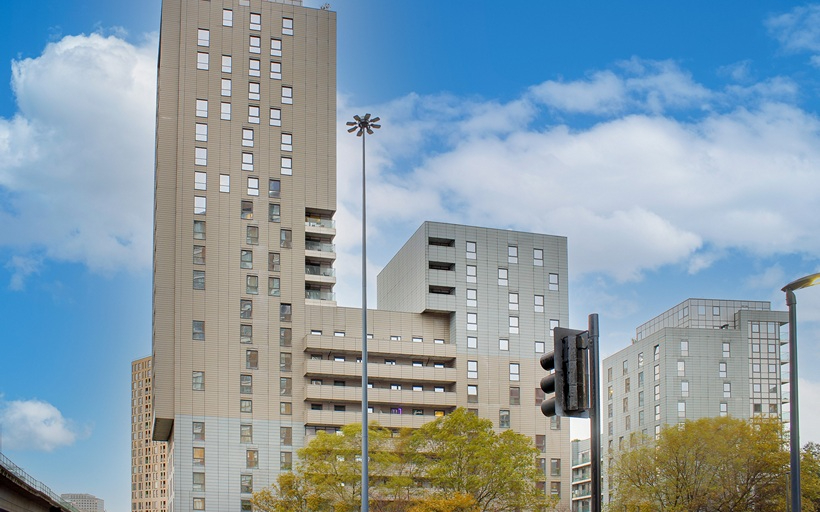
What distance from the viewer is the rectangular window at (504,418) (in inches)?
4306

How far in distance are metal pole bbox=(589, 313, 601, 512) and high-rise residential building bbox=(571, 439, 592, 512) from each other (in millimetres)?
147149

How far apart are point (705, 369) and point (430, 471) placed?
2465 inches

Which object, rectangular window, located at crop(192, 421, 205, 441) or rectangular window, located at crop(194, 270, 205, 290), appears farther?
rectangular window, located at crop(194, 270, 205, 290)

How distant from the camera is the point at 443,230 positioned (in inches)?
4402

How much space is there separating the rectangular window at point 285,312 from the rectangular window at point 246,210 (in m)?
9.64

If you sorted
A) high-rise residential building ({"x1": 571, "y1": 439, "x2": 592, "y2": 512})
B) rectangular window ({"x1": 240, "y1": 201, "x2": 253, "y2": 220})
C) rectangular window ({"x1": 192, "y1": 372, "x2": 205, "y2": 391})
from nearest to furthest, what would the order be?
rectangular window ({"x1": 192, "y1": 372, "x2": 205, "y2": 391})
rectangular window ({"x1": 240, "y1": 201, "x2": 253, "y2": 220})
high-rise residential building ({"x1": 571, "y1": 439, "x2": 592, "y2": 512})

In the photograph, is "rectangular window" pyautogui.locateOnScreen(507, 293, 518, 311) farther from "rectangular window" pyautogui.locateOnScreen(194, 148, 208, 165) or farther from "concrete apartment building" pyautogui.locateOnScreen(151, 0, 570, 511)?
"rectangular window" pyautogui.locateOnScreen(194, 148, 208, 165)

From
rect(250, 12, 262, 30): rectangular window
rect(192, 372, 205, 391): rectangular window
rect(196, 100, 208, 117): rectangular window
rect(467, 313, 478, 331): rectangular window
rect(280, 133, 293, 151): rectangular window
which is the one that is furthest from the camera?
rect(250, 12, 262, 30): rectangular window

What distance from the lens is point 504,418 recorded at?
110 metres

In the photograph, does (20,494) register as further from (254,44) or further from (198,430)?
(254,44)

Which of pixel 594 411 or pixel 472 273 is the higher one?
pixel 472 273

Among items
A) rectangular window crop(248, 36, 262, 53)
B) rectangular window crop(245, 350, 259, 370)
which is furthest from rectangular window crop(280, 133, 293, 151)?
rectangular window crop(245, 350, 259, 370)

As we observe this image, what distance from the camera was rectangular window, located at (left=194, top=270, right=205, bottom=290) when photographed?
104875 millimetres

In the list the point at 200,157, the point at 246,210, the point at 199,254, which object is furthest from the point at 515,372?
the point at 200,157
